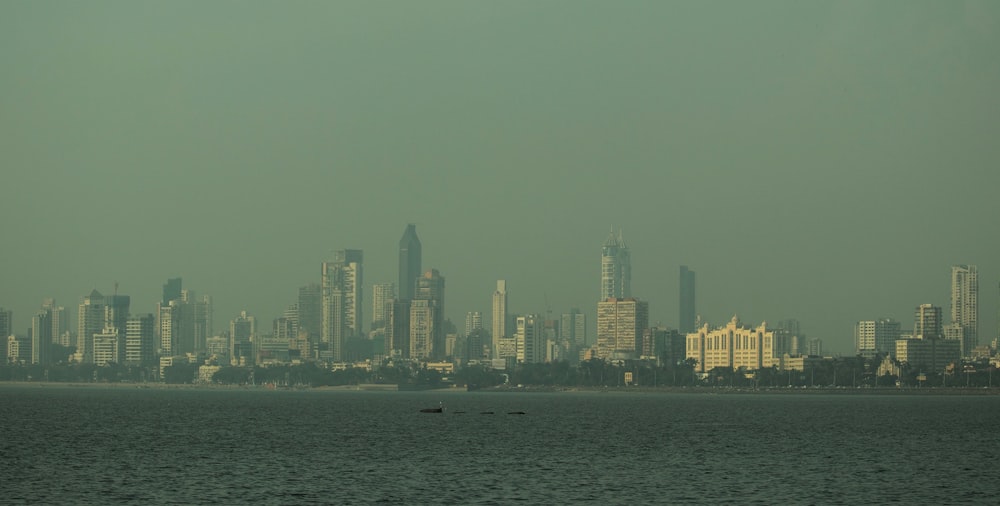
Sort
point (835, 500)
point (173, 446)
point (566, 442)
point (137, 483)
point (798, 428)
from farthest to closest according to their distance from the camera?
point (798, 428) < point (566, 442) < point (173, 446) < point (137, 483) < point (835, 500)

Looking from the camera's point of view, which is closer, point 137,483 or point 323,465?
point 137,483

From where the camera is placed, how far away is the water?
7988 centimetres

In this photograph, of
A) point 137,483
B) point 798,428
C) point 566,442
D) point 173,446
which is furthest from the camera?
point 798,428

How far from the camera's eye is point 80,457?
103625 mm

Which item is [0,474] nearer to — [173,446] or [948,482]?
[173,446]

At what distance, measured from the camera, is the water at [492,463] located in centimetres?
7988

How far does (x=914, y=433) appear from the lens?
144875 mm

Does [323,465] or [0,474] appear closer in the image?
[0,474]

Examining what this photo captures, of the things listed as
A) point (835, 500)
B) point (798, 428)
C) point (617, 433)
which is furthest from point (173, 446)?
point (798, 428)

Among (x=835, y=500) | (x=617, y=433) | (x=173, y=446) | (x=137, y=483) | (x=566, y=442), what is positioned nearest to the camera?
(x=835, y=500)

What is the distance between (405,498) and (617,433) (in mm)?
65558

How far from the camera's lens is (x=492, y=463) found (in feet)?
331

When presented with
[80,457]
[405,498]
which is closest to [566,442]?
[80,457]

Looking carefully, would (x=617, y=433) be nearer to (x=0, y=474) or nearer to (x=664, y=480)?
(x=664, y=480)
